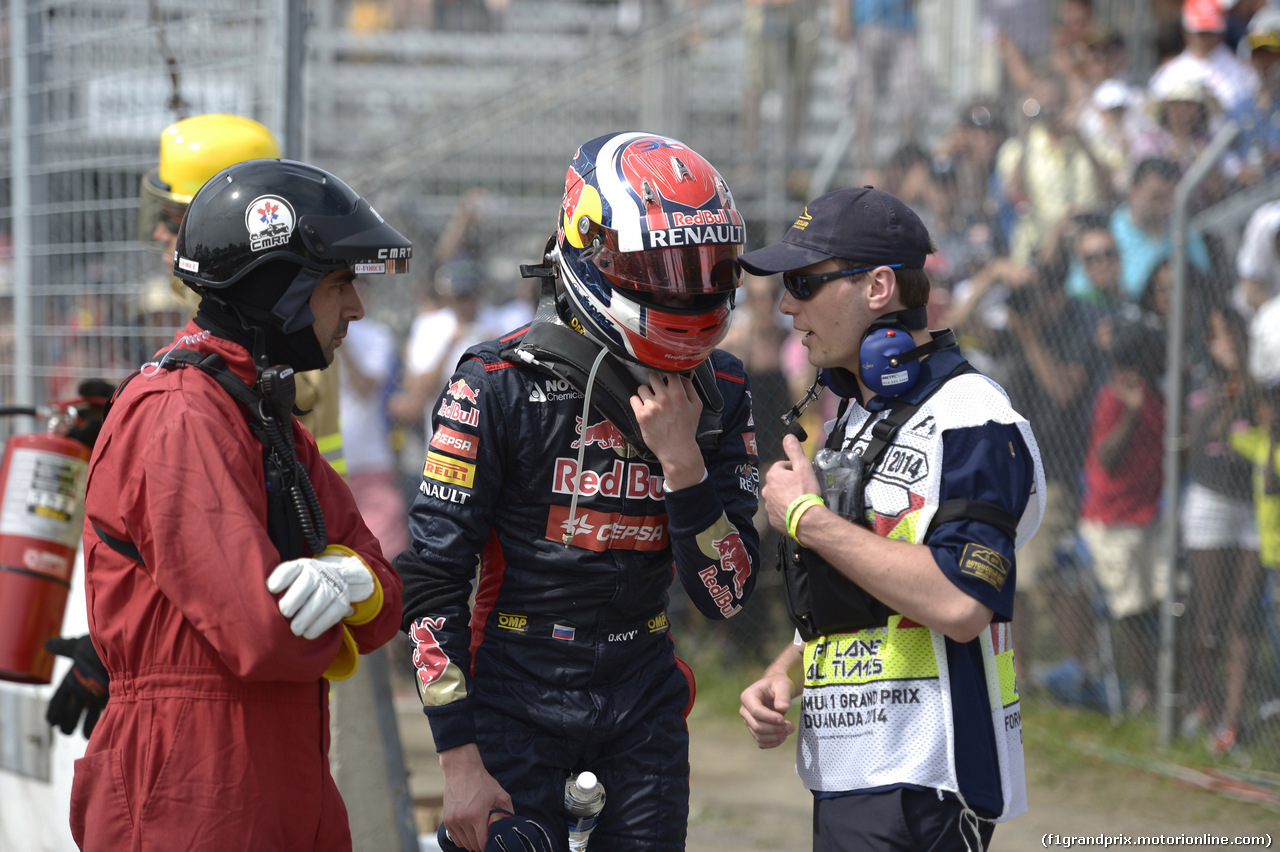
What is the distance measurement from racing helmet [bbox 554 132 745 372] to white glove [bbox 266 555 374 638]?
0.86 metres

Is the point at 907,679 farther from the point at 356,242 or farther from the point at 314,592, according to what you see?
the point at 356,242

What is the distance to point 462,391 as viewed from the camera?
2891mm

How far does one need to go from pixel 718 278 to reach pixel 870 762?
3.79 ft

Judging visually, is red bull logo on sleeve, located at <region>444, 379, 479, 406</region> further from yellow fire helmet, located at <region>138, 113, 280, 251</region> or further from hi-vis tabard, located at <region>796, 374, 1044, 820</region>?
yellow fire helmet, located at <region>138, 113, 280, 251</region>

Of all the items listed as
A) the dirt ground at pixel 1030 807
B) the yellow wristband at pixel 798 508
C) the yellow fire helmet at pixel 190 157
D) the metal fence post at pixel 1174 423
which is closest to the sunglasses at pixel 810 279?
the yellow wristband at pixel 798 508

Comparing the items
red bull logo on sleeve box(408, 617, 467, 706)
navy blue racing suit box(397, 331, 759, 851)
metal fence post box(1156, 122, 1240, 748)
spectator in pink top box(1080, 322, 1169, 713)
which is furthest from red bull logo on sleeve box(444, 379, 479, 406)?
spectator in pink top box(1080, 322, 1169, 713)

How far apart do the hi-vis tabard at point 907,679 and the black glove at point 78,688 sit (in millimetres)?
1966

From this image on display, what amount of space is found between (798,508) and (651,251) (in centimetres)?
68

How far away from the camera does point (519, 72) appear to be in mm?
10281

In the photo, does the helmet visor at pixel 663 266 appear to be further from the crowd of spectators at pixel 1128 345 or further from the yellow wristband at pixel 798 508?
the crowd of spectators at pixel 1128 345

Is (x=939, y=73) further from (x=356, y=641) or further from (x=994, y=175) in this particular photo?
(x=356, y=641)

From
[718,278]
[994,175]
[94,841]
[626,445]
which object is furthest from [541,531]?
[994,175]

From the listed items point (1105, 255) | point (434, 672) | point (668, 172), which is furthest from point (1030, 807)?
point (668, 172)

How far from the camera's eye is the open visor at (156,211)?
4027mm
